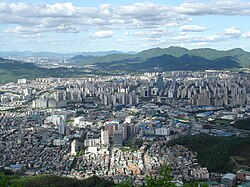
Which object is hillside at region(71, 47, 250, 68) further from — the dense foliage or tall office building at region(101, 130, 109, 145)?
tall office building at region(101, 130, 109, 145)

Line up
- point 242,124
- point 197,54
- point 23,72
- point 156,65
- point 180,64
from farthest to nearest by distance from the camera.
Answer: point 197,54 → point 156,65 → point 180,64 → point 23,72 → point 242,124

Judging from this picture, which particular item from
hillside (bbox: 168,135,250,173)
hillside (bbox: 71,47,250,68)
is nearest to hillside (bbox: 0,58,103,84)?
hillside (bbox: 71,47,250,68)

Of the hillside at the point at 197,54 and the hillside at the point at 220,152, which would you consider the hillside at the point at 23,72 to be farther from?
the hillside at the point at 220,152

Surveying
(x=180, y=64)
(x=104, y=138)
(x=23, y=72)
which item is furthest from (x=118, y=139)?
(x=180, y=64)

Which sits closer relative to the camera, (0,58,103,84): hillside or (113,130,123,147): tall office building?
(113,130,123,147): tall office building

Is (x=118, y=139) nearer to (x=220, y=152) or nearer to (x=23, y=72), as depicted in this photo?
(x=220, y=152)

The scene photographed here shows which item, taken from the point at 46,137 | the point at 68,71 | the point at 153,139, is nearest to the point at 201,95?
the point at 153,139

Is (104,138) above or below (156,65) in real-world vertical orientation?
below

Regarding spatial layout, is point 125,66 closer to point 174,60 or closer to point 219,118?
point 174,60
